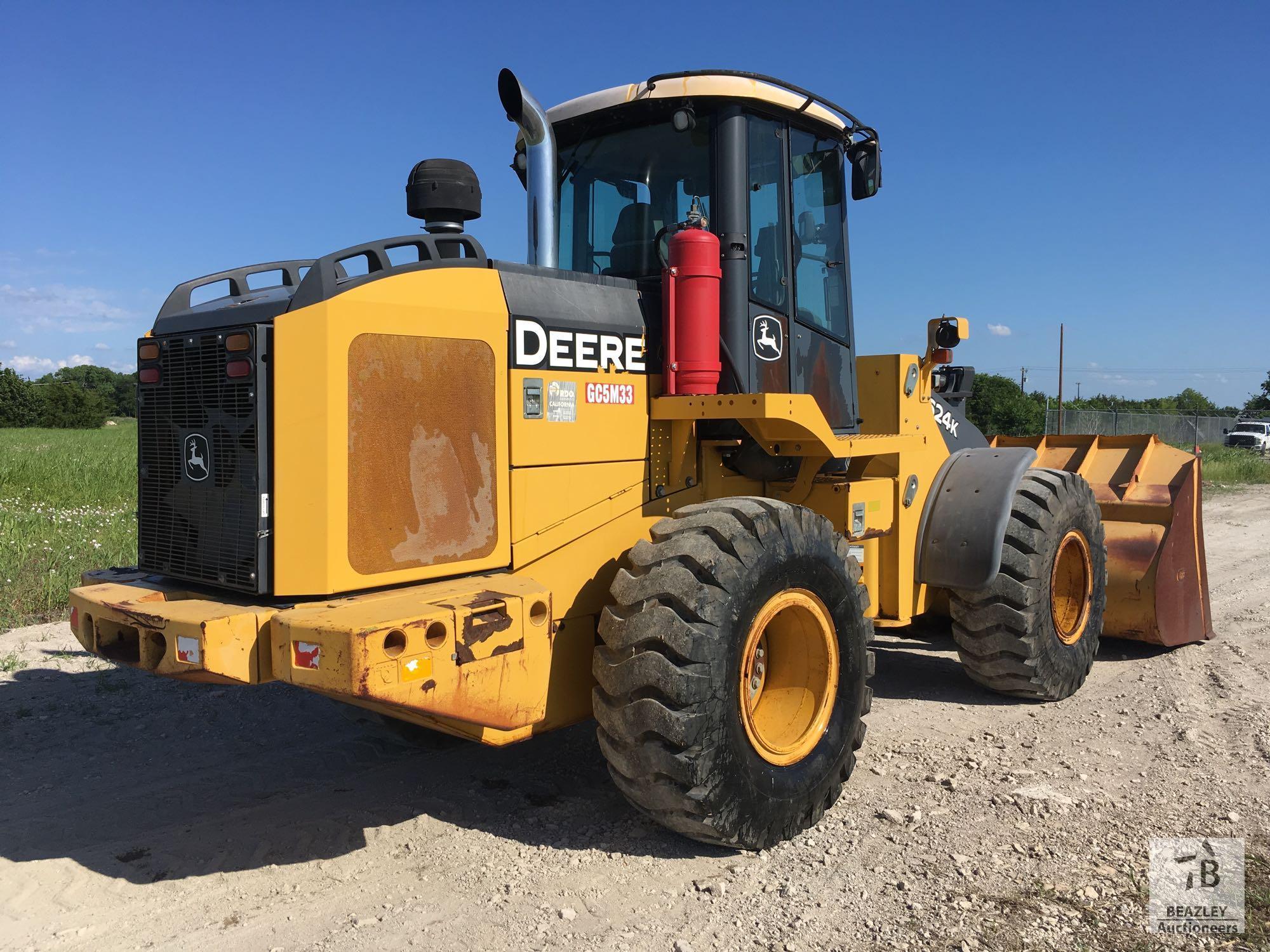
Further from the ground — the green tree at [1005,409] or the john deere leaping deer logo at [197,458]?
the green tree at [1005,409]

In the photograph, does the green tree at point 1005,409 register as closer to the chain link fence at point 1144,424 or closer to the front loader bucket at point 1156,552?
the chain link fence at point 1144,424

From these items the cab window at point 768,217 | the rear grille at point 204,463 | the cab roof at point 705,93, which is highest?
the cab roof at point 705,93

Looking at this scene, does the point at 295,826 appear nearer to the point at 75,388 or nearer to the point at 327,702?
the point at 327,702

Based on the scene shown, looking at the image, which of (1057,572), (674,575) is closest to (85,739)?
(674,575)

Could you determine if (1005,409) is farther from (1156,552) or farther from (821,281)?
(821,281)

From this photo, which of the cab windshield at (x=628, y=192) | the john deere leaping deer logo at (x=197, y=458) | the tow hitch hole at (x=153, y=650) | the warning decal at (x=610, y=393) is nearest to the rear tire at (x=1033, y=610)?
the warning decal at (x=610, y=393)

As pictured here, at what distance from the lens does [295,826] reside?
13.7ft

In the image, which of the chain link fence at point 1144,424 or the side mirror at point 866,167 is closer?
the side mirror at point 866,167

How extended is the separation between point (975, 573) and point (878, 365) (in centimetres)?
135

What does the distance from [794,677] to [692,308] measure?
1697mm

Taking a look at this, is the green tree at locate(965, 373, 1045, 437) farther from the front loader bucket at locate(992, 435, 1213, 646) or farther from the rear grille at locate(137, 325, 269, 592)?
the rear grille at locate(137, 325, 269, 592)

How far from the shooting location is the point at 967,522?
221 inches

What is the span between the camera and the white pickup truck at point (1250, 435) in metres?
40.0

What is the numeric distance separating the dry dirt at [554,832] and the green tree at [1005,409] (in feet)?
95.7
